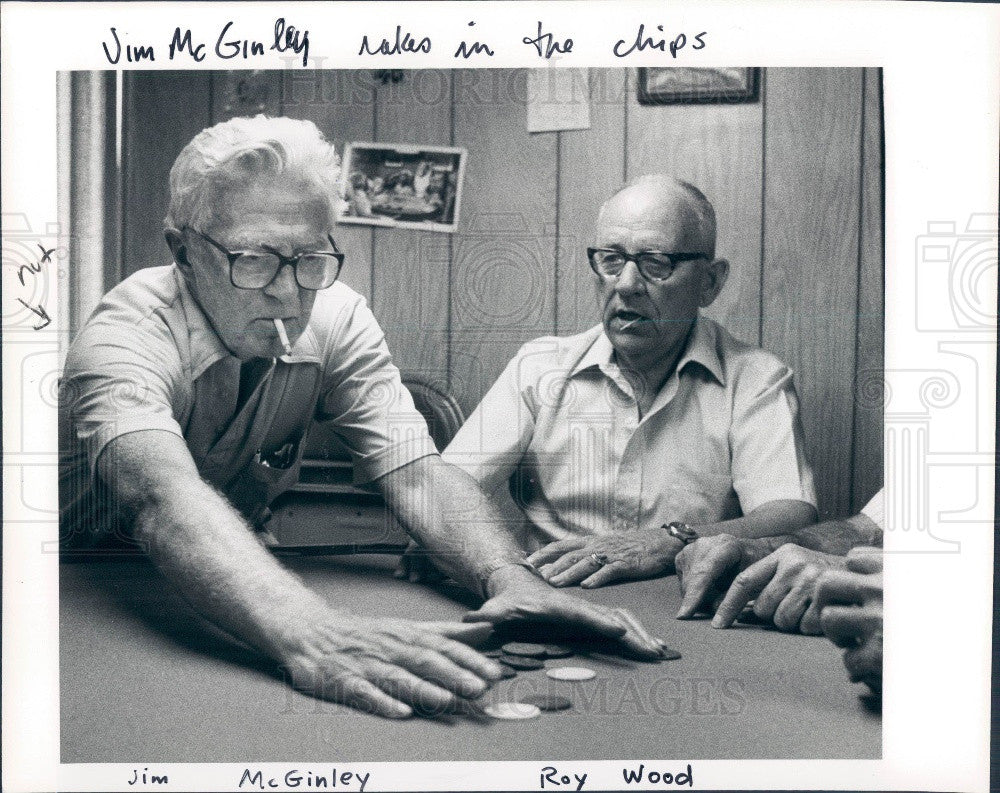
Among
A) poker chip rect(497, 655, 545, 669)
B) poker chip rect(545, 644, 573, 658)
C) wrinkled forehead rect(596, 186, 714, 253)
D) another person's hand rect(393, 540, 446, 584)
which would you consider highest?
wrinkled forehead rect(596, 186, 714, 253)

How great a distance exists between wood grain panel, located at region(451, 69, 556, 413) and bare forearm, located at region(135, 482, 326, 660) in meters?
0.38

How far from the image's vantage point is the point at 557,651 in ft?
4.99

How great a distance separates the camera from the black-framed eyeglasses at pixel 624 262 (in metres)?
1.58

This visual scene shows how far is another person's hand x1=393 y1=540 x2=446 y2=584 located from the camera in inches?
62.2

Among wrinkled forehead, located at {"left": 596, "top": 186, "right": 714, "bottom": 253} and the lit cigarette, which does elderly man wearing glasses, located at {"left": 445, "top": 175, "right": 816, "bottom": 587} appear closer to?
wrinkled forehead, located at {"left": 596, "top": 186, "right": 714, "bottom": 253}

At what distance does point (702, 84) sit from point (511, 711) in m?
0.97

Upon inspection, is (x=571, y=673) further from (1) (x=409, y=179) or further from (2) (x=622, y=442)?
(1) (x=409, y=179)

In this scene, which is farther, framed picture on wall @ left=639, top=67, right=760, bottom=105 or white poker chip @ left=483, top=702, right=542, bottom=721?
framed picture on wall @ left=639, top=67, right=760, bottom=105

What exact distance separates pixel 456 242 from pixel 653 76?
1.28ft

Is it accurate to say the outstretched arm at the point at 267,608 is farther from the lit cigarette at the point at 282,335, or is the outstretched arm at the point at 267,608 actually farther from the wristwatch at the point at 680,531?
the wristwatch at the point at 680,531

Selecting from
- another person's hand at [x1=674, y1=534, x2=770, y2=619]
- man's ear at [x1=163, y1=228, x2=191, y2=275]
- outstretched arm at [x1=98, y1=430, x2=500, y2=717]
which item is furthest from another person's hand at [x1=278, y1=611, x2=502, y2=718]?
Result: man's ear at [x1=163, y1=228, x2=191, y2=275]

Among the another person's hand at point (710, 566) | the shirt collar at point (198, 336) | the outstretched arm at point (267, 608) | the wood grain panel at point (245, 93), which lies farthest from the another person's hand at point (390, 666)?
the wood grain panel at point (245, 93)

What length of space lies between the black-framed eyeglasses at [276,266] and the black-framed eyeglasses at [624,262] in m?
0.38

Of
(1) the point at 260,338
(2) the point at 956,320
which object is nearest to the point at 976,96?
(2) the point at 956,320
